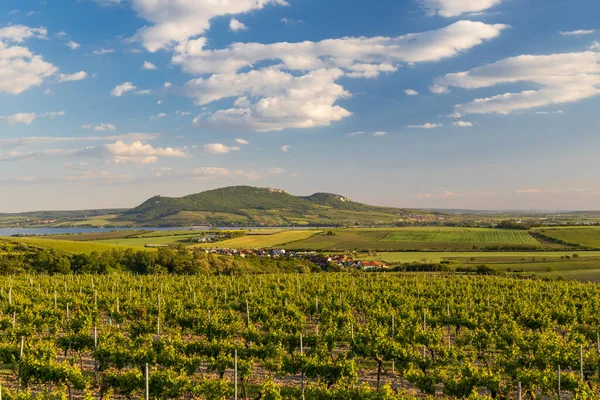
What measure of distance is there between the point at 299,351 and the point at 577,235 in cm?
11642

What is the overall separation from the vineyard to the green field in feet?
247

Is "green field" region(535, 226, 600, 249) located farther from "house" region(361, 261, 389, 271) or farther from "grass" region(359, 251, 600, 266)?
"house" region(361, 261, 389, 271)

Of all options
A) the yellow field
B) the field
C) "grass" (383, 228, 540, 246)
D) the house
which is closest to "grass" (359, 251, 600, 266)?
the house

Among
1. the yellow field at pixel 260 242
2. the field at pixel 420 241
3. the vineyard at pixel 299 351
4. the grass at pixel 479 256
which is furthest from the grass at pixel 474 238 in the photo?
the vineyard at pixel 299 351

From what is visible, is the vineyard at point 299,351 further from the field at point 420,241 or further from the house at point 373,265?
the field at point 420,241

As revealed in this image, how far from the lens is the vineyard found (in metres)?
14.9

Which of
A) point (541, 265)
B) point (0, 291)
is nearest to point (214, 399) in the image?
point (0, 291)

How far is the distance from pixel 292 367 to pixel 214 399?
3.95 metres

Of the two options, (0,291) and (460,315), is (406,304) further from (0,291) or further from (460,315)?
(0,291)

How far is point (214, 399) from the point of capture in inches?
551

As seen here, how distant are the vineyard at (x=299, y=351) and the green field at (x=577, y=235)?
7525 cm

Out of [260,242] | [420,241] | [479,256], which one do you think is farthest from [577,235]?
[260,242]

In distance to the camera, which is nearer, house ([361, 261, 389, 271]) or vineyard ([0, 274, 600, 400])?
vineyard ([0, 274, 600, 400])

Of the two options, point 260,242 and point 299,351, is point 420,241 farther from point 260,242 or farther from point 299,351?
point 299,351
